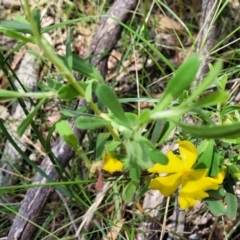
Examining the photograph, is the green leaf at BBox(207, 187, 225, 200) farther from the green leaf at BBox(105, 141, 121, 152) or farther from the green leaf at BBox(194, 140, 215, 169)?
the green leaf at BBox(105, 141, 121, 152)

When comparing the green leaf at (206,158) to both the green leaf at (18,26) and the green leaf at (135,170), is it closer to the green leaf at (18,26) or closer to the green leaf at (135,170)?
the green leaf at (135,170)

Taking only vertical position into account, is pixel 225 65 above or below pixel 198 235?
above

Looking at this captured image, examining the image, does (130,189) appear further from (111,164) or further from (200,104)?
(200,104)

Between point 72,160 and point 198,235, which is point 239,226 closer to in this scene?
point 198,235

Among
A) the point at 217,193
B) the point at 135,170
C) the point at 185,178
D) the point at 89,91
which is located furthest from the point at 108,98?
the point at 217,193

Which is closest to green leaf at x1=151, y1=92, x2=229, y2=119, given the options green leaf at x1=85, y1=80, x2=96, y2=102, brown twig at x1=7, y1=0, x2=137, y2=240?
green leaf at x1=85, y1=80, x2=96, y2=102

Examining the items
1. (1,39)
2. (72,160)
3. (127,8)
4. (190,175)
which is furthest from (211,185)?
(1,39)
